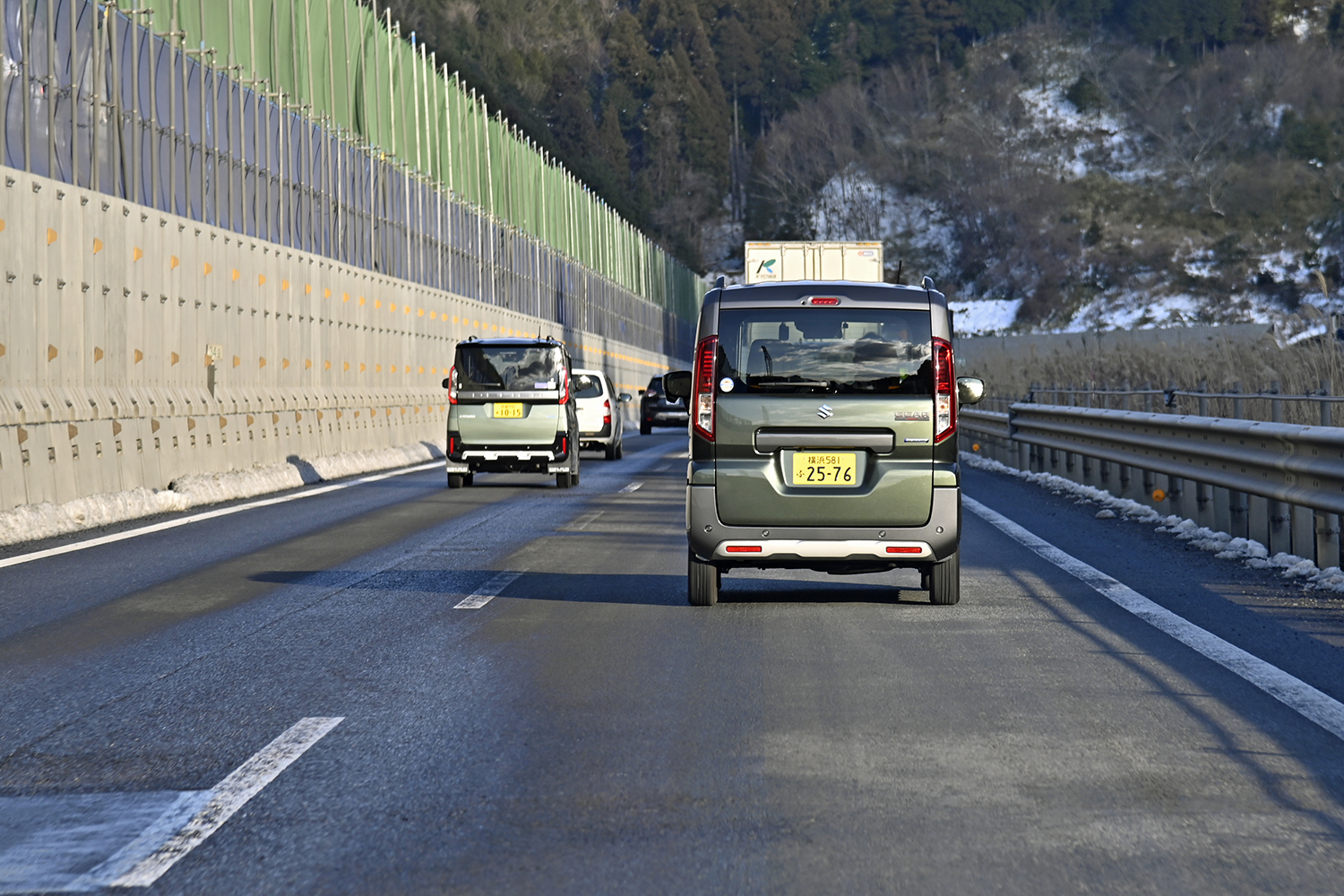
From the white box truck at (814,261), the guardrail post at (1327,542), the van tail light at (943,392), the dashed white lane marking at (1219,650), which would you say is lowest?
the dashed white lane marking at (1219,650)

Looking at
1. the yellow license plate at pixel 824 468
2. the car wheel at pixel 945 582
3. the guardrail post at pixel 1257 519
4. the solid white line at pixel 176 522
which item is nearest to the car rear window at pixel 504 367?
the solid white line at pixel 176 522

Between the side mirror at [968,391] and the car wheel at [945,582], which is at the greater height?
the side mirror at [968,391]

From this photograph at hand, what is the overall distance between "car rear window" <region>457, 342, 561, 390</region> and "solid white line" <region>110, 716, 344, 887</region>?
15007mm

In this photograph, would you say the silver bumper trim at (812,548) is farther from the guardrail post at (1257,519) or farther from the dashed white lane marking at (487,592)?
the guardrail post at (1257,519)

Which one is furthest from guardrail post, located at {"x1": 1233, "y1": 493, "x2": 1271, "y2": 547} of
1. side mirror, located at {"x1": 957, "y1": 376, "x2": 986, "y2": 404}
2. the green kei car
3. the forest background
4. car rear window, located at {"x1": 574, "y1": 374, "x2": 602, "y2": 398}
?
the forest background

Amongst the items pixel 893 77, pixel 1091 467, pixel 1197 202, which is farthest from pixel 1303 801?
pixel 893 77

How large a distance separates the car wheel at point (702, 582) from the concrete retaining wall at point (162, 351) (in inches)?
302

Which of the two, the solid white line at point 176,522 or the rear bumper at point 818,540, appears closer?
the rear bumper at point 818,540

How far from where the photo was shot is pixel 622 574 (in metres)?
11.4

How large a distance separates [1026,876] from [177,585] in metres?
7.78

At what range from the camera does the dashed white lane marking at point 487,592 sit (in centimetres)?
976

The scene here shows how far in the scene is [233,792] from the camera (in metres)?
5.22

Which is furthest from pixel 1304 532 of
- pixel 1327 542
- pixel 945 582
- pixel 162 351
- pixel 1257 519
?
pixel 162 351

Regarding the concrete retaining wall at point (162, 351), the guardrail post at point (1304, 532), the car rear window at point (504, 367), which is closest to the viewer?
the guardrail post at point (1304, 532)
